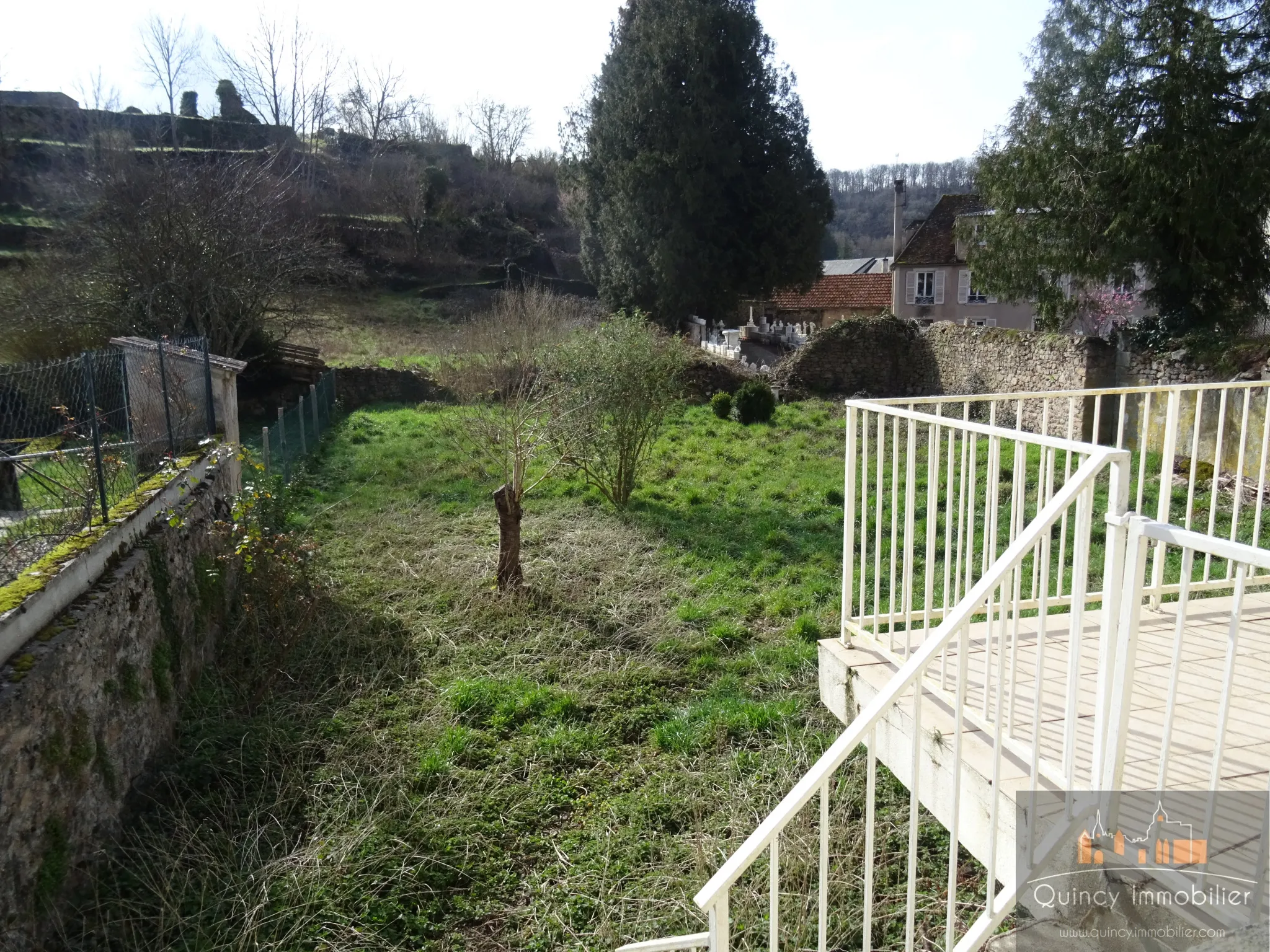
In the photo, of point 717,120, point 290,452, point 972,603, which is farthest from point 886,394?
point 972,603

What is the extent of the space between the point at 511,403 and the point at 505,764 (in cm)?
538

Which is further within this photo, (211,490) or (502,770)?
(211,490)

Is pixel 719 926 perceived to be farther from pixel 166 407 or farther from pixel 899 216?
pixel 899 216

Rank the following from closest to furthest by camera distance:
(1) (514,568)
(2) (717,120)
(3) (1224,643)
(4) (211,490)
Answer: (3) (1224,643)
(4) (211,490)
(1) (514,568)
(2) (717,120)

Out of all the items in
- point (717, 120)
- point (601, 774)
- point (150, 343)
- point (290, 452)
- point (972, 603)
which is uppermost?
point (717, 120)

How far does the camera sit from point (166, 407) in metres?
6.57

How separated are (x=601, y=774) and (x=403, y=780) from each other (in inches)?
42.1

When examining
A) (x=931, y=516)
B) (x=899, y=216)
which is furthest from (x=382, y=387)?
(x=899, y=216)

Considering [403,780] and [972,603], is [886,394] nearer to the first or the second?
[403,780]

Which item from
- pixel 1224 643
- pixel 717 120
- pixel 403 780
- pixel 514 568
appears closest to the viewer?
pixel 1224 643

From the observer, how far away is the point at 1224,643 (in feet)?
11.5

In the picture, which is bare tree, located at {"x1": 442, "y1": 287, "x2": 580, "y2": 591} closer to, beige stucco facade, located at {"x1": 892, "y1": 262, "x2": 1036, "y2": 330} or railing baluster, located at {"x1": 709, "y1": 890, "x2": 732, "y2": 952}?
railing baluster, located at {"x1": 709, "y1": 890, "x2": 732, "y2": 952}

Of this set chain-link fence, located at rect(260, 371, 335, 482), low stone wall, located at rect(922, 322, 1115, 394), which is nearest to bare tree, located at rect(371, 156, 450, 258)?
chain-link fence, located at rect(260, 371, 335, 482)

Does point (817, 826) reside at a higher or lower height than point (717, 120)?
lower
